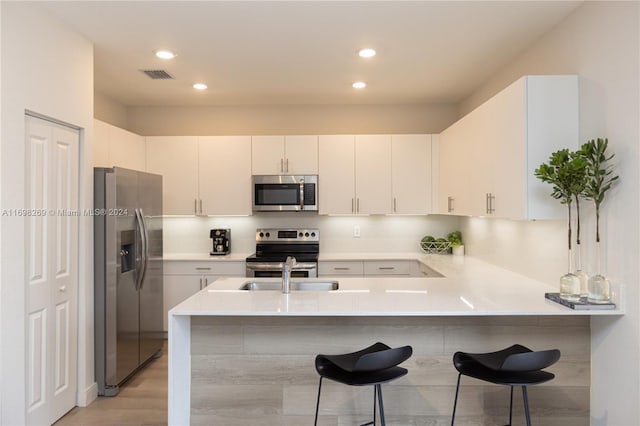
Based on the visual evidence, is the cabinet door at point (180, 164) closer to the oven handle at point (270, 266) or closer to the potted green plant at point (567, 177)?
the oven handle at point (270, 266)

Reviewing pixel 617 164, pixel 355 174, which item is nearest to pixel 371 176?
pixel 355 174

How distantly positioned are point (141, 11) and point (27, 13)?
639mm

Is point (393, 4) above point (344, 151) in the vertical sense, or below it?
above

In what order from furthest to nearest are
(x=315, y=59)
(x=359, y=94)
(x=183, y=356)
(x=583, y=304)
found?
(x=359, y=94), (x=315, y=59), (x=183, y=356), (x=583, y=304)

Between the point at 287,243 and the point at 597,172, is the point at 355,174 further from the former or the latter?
the point at 597,172

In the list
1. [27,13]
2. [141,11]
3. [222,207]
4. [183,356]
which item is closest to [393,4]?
[141,11]

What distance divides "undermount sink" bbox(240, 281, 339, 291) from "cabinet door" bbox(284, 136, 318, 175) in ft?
6.44

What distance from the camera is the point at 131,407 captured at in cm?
322

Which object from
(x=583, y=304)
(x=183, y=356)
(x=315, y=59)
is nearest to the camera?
(x=583, y=304)

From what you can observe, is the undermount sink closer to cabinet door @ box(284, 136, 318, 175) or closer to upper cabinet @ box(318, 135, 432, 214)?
upper cabinet @ box(318, 135, 432, 214)

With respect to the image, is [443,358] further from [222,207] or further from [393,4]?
[222,207]

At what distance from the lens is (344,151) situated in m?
4.92

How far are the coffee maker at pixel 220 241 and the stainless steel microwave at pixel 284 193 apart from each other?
1.73ft

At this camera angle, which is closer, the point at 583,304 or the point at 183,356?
the point at 583,304
